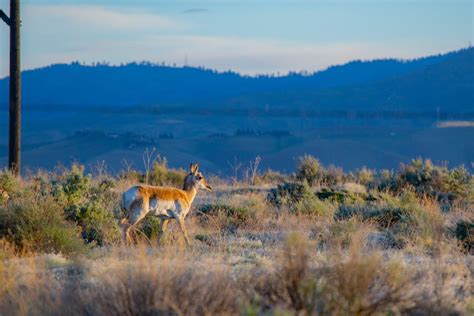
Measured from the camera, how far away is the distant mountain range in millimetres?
114938

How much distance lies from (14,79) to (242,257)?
38.7 feet

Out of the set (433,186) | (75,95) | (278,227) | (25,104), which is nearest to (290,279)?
(278,227)

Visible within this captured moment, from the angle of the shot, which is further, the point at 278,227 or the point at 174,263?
the point at 278,227

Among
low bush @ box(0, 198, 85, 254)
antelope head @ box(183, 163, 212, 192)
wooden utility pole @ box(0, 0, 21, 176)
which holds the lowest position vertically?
low bush @ box(0, 198, 85, 254)

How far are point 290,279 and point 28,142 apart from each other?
10971cm

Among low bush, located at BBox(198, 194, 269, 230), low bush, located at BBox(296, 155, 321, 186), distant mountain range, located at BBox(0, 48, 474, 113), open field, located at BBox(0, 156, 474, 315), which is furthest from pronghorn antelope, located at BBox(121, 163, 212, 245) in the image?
distant mountain range, located at BBox(0, 48, 474, 113)

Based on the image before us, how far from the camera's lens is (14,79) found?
2361 cm

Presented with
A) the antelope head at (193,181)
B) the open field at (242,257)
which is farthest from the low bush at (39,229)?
the antelope head at (193,181)

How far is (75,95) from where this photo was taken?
172m

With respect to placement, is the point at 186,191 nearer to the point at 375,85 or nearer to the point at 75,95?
the point at 375,85

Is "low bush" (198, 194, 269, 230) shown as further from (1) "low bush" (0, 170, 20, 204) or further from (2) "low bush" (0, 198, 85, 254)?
(2) "low bush" (0, 198, 85, 254)

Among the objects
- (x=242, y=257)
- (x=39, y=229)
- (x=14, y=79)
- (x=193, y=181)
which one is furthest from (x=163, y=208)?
(x=14, y=79)

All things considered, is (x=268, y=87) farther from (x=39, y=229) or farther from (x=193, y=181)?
(x=39, y=229)

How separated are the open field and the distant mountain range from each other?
89711mm
